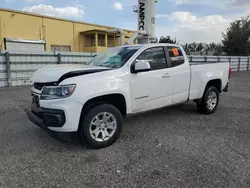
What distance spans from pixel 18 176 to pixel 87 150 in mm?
1103

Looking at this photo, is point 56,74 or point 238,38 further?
point 238,38

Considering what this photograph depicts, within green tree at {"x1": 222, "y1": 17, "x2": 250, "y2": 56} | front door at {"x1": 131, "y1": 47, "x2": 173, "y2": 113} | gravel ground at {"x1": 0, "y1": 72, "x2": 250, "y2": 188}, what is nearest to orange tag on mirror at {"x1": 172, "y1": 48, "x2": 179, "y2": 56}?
front door at {"x1": 131, "y1": 47, "x2": 173, "y2": 113}

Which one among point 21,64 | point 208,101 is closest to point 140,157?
point 208,101

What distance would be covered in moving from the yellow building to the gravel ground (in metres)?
15.8

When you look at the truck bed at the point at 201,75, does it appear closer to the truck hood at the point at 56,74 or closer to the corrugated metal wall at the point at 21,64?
the truck hood at the point at 56,74

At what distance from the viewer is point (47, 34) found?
2027cm

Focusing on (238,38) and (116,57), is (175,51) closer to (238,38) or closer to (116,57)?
(116,57)

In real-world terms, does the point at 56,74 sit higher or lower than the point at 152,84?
higher

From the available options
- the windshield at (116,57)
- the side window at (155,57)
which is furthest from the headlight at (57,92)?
the side window at (155,57)

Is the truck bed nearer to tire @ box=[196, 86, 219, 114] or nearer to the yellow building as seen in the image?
tire @ box=[196, 86, 219, 114]

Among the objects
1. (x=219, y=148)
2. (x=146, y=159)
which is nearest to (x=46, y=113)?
(x=146, y=159)

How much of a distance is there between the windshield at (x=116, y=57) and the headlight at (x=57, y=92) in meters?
1.08

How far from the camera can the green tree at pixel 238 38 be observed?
1247 inches

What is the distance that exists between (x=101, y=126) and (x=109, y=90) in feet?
2.09
